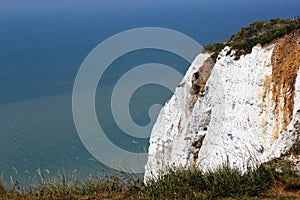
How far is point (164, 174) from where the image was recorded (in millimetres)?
7199

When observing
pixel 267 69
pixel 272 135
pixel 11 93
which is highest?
pixel 11 93

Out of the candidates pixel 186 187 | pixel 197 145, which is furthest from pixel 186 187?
pixel 197 145

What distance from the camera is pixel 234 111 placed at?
566 inches

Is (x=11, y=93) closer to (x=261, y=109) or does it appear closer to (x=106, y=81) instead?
(x=106, y=81)

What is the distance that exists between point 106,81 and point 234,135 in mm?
60631

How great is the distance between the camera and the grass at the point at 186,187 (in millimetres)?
6438

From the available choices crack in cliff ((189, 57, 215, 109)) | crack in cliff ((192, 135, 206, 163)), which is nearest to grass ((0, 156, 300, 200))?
crack in cliff ((192, 135, 206, 163))

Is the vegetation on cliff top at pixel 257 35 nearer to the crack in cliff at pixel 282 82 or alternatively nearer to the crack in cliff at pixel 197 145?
the crack in cliff at pixel 282 82

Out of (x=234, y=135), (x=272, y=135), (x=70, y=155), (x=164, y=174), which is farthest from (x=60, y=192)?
(x=70, y=155)

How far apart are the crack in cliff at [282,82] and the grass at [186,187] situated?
4738 millimetres

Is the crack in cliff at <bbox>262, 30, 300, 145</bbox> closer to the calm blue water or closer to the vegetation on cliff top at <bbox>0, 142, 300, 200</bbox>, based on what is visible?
the vegetation on cliff top at <bbox>0, 142, 300, 200</bbox>

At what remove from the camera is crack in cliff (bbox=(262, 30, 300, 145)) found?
12.0 meters

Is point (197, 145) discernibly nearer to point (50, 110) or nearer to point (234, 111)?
point (234, 111)

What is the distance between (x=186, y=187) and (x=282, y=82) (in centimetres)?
693
